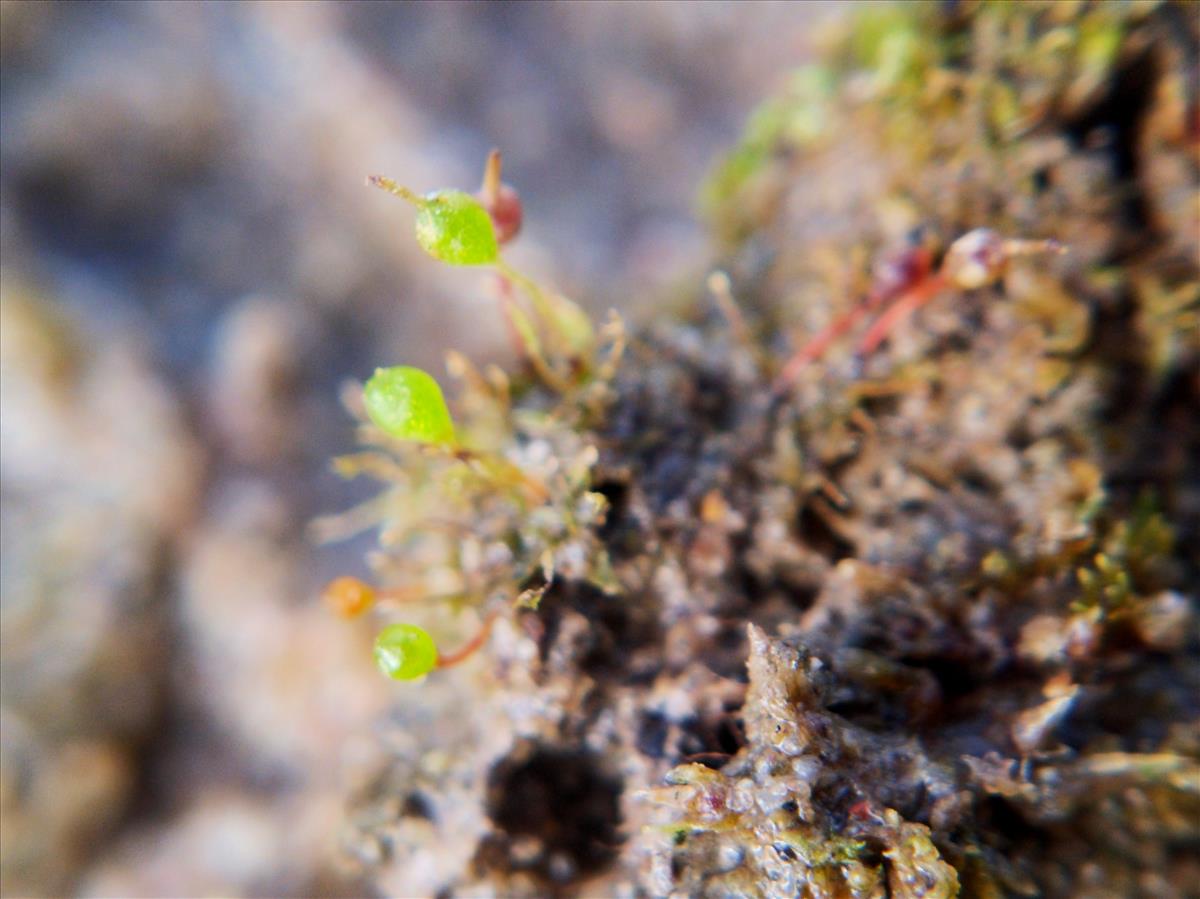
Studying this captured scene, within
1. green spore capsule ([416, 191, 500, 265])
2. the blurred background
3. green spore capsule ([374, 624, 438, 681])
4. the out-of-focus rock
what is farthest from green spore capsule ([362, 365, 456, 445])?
the out-of-focus rock

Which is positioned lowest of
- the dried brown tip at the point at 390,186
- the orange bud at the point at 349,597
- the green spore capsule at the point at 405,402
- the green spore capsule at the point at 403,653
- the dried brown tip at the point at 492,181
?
the green spore capsule at the point at 403,653

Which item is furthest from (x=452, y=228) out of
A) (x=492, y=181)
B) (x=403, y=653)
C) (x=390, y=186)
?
(x=403, y=653)

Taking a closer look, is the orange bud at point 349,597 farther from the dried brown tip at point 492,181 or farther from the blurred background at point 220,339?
the dried brown tip at point 492,181

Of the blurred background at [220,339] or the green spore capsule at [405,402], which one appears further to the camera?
the blurred background at [220,339]

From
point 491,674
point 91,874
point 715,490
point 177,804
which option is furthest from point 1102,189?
point 91,874

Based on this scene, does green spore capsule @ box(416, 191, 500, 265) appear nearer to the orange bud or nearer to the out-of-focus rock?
the orange bud

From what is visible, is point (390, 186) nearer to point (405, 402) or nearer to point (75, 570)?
point (405, 402)

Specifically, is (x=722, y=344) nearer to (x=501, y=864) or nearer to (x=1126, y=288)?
(x=1126, y=288)

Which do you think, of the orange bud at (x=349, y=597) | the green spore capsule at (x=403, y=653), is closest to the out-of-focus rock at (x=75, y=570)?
the orange bud at (x=349, y=597)
